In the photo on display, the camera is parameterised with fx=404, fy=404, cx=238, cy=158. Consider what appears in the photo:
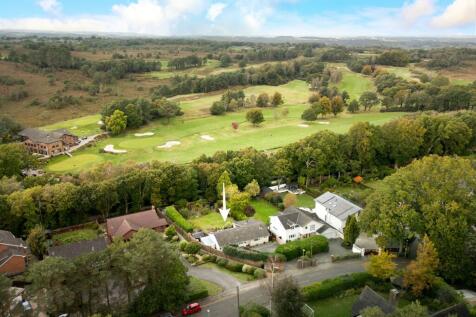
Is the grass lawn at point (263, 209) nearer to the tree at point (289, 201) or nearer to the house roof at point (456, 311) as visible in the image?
the tree at point (289, 201)

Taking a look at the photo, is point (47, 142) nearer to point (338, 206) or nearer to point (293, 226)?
point (293, 226)

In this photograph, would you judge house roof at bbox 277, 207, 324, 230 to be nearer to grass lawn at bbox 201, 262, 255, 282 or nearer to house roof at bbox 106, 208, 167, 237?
grass lawn at bbox 201, 262, 255, 282

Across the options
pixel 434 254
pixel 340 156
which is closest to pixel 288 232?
pixel 434 254

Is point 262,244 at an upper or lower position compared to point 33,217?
lower

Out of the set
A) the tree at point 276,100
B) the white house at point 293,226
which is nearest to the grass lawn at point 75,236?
the white house at point 293,226

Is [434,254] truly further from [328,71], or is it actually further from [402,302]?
[328,71]

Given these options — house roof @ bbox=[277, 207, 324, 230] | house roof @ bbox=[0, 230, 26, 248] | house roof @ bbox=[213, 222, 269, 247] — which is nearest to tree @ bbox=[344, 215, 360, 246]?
house roof @ bbox=[277, 207, 324, 230]

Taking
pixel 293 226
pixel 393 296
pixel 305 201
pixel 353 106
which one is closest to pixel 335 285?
pixel 393 296
